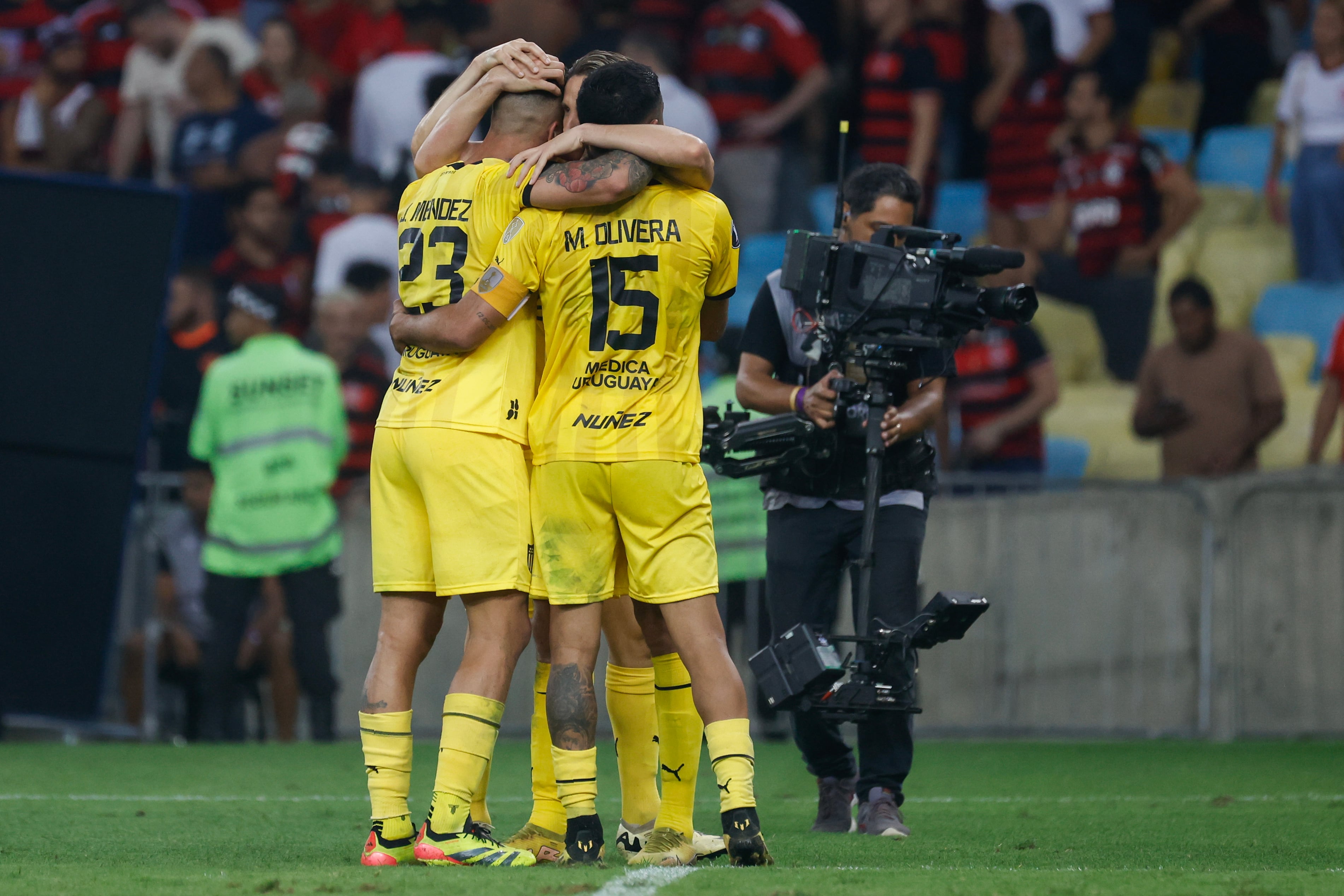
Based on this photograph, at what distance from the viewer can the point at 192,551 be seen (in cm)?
1141

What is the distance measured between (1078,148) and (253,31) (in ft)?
24.7

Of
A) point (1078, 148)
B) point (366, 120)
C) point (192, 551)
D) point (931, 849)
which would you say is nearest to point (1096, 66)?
point (1078, 148)

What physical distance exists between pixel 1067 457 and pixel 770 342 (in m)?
6.43

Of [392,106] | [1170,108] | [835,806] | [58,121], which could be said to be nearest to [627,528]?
[835,806]

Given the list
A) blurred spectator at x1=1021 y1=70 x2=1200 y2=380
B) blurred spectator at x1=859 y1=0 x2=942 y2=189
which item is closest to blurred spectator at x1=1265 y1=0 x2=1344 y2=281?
blurred spectator at x1=1021 y1=70 x2=1200 y2=380

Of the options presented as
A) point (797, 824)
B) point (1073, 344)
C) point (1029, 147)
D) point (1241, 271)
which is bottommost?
point (797, 824)

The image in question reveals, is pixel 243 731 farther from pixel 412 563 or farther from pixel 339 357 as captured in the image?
pixel 412 563

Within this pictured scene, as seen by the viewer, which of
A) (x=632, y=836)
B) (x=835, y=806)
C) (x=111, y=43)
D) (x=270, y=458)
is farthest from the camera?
(x=111, y=43)

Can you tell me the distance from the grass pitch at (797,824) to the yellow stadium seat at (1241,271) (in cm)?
430

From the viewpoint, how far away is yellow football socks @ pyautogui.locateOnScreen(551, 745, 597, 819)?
16.7 ft

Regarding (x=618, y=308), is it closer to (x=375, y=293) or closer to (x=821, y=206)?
(x=375, y=293)

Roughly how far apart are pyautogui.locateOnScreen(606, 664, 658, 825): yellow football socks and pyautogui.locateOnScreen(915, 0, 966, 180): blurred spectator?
28.6 ft

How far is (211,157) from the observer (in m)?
14.5

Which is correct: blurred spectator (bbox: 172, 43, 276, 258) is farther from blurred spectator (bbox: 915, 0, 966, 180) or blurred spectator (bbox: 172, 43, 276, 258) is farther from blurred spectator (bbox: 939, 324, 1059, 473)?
blurred spectator (bbox: 939, 324, 1059, 473)
